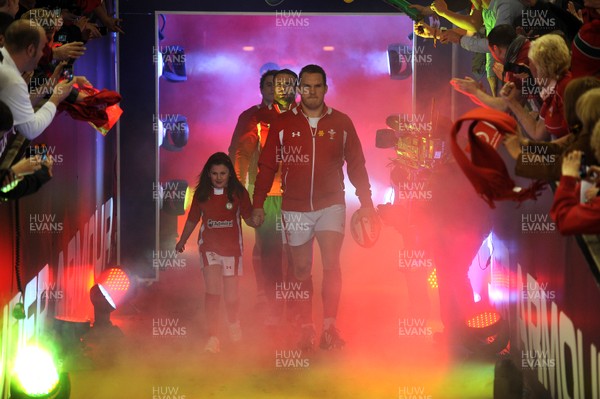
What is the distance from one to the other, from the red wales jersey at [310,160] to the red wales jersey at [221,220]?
169mm

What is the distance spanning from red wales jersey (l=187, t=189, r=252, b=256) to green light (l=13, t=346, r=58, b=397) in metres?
2.37

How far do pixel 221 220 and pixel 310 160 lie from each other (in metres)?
0.89

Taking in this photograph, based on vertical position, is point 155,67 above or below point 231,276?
above

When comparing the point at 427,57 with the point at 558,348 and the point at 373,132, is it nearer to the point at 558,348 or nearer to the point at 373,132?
the point at 373,132

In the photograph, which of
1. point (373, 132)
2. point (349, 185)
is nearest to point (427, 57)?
point (373, 132)

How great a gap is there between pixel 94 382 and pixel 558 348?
3.25 m

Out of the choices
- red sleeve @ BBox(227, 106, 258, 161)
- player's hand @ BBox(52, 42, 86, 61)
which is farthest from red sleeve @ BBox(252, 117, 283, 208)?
player's hand @ BBox(52, 42, 86, 61)

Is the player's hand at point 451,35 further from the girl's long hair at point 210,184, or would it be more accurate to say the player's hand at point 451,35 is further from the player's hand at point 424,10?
the girl's long hair at point 210,184

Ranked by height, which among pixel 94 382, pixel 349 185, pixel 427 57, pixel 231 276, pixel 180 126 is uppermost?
pixel 427 57

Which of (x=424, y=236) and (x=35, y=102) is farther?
(x=424, y=236)

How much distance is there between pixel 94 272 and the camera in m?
8.58

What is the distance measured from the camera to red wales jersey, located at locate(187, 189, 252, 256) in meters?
7.81

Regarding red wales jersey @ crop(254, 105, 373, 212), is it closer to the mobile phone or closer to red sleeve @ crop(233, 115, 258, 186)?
red sleeve @ crop(233, 115, 258, 186)

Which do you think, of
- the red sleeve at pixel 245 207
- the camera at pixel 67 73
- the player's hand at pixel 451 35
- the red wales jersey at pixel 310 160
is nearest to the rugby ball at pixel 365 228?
the red wales jersey at pixel 310 160
